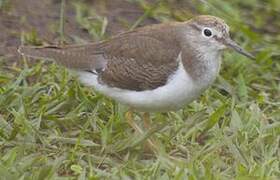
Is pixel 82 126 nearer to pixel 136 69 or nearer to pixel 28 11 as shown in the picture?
pixel 136 69

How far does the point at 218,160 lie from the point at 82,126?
46.9 inches

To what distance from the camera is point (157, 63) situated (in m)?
6.85

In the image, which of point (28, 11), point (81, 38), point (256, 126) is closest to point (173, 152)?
point (256, 126)

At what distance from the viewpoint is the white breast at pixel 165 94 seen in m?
6.60

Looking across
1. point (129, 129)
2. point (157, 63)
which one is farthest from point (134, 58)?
point (129, 129)

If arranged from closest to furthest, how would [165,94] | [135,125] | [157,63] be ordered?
[165,94]
[157,63]
[135,125]

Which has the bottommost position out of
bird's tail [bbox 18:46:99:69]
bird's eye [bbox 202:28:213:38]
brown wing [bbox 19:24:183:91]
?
bird's tail [bbox 18:46:99:69]

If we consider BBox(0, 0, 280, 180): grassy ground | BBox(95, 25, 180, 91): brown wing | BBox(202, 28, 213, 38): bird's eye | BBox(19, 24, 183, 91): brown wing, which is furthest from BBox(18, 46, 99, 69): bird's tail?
→ BBox(202, 28, 213, 38): bird's eye

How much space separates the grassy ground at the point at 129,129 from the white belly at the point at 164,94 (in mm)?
267

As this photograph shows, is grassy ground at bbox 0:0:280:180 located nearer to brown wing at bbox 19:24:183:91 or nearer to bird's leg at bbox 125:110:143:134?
bird's leg at bbox 125:110:143:134

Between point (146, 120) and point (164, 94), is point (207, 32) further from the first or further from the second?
point (146, 120)

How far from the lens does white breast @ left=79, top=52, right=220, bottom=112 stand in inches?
260

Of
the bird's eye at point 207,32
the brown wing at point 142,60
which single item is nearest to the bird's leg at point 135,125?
the brown wing at point 142,60

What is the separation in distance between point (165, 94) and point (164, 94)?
0.03 ft
